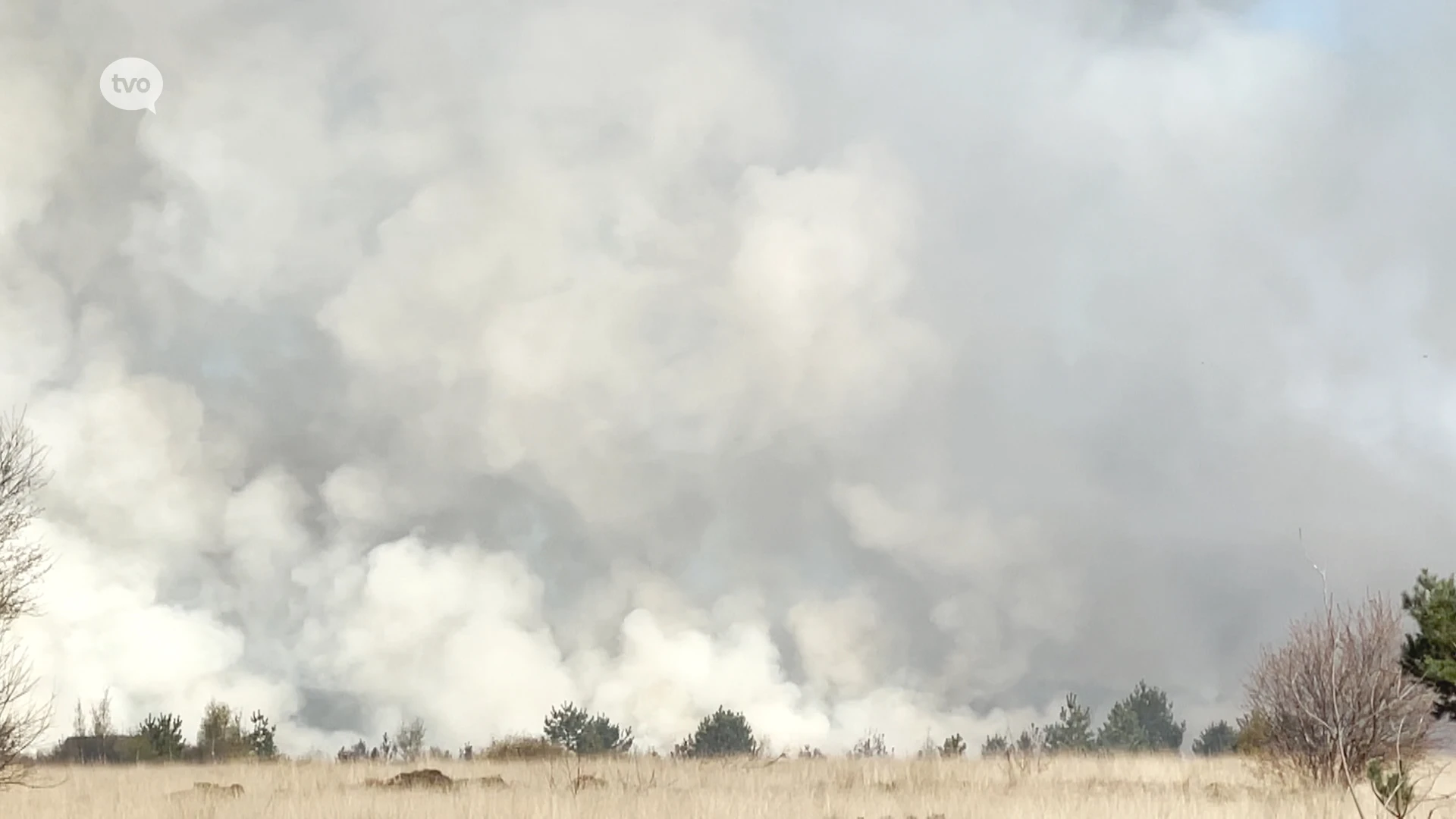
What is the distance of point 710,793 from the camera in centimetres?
1711

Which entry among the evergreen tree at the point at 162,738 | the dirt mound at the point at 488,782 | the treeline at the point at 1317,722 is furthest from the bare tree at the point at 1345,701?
the evergreen tree at the point at 162,738

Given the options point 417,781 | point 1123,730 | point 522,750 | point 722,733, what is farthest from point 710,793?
point 1123,730

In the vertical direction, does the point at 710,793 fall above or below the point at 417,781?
below

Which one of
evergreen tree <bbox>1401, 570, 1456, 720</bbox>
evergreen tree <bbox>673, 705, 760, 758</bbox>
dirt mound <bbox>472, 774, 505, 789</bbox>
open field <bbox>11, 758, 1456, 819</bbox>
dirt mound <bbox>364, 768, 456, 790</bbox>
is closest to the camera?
open field <bbox>11, 758, 1456, 819</bbox>

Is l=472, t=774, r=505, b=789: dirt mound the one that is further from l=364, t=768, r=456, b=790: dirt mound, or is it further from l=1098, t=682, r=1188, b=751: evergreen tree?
l=1098, t=682, r=1188, b=751: evergreen tree

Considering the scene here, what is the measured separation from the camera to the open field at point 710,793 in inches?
591

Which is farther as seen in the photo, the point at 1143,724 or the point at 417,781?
the point at 1143,724

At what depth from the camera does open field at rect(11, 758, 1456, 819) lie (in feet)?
49.2

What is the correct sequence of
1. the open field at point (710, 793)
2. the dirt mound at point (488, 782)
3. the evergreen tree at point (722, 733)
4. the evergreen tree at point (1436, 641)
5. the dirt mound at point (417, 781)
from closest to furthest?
the open field at point (710, 793) → the dirt mound at point (417, 781) → the dirt mound at point (488, 782) → the evergreen tree at point (1436, 641) → the evergreen tree at point (722, 733)

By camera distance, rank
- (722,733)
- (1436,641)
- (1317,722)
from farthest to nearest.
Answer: (722,733), (1436,641), (1317,722)

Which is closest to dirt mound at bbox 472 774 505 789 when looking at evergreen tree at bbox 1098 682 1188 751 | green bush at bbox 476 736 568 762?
green bush at bbox 476 736 568 762

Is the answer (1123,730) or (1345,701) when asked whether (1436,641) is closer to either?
(1345,701)

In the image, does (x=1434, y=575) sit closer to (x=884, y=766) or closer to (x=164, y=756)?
(x=884, y=766)

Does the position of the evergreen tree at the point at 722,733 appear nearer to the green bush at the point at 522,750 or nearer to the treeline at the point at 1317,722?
the treeline at the point at 1317,722
